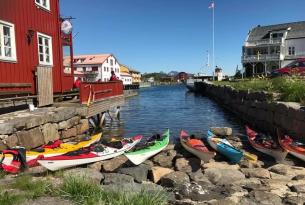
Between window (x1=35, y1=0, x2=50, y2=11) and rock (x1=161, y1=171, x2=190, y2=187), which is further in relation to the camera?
window (x1=35, y1=0, x2=50, y2=11)

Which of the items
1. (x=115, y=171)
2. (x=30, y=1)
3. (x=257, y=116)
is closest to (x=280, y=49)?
(x=257, y=116)

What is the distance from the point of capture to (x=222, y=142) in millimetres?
12719

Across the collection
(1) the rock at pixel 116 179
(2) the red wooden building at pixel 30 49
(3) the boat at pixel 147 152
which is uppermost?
(2) the red wooden building at pixel 30 49

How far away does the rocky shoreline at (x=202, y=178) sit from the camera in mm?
8109

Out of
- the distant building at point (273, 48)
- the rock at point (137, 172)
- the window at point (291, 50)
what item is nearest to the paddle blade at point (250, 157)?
the rock at point (137, 172)

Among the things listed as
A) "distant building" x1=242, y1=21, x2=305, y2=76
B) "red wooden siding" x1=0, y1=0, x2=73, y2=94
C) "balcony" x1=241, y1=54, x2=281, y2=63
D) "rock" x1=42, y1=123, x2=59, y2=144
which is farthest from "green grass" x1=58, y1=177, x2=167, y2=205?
"balcony" x1=241, y1=54, x2=281, y2=63

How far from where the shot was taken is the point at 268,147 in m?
12.2

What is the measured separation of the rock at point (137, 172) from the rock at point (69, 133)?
5.20m

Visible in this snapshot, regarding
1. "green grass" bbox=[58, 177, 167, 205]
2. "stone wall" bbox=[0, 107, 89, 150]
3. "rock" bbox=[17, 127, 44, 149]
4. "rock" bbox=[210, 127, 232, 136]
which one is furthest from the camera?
"rock" bbox=[210, 127, 232, 136]

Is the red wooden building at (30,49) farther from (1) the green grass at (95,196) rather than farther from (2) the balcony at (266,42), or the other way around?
(2) the balcony at (266,42)

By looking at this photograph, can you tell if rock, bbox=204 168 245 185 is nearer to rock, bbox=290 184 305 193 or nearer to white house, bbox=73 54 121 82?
rock, bbox=290 184 305 193

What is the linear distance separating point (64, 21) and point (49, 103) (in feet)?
20.7

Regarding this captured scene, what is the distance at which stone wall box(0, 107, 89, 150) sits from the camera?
1052 cm

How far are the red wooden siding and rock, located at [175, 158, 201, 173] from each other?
8.02 meters
